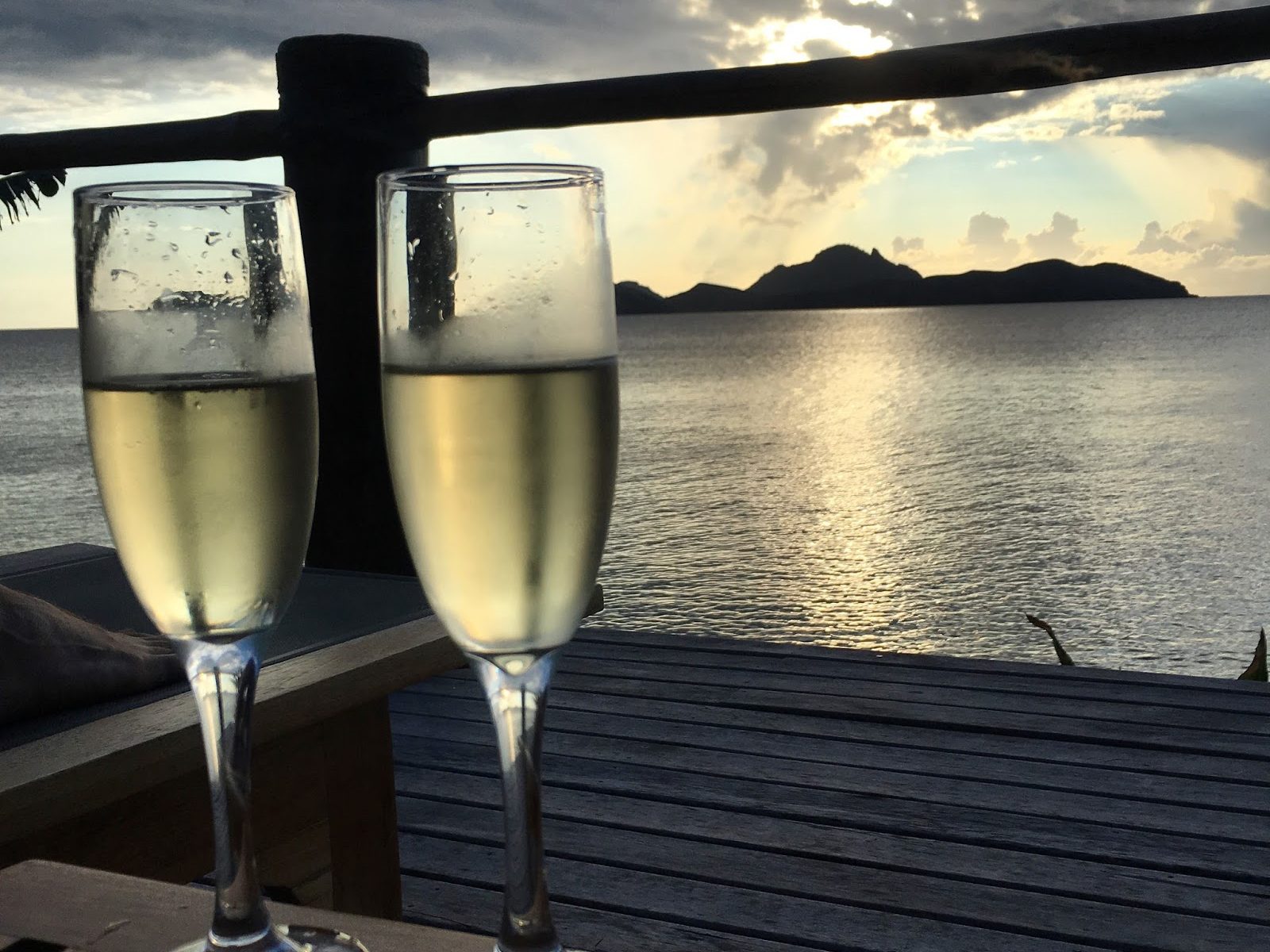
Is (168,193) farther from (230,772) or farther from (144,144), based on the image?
(144,144)

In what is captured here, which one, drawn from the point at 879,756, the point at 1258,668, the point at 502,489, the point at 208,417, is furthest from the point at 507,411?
the point at 1258,668

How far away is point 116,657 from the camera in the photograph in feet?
2.86

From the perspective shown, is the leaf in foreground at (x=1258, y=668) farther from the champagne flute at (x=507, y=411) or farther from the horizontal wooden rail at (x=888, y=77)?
the champagne flute at (x=507, y=411)

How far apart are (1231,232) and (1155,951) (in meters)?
51.1

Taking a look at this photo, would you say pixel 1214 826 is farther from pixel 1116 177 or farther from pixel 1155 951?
pixel 1116 177

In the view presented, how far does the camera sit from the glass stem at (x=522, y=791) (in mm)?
484

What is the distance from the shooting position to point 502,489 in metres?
0.50

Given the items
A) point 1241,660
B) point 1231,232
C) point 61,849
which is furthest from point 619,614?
point 1231,232

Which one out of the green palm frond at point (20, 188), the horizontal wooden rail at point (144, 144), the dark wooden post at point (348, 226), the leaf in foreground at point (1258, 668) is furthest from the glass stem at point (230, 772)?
the green palm frond at point (20, 188)

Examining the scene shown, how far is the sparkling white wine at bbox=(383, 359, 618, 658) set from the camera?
19.4 inches

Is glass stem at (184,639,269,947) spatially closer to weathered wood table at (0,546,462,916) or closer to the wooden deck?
weathered wood table at (0,546,462,916)

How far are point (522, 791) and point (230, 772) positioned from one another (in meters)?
0.16

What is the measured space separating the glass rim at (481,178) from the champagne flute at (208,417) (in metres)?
0.09

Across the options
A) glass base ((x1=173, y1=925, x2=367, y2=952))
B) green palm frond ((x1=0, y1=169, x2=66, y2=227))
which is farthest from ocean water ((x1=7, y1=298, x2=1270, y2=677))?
glass base ((x1=173, y1=925, x2=367, y2=952))
